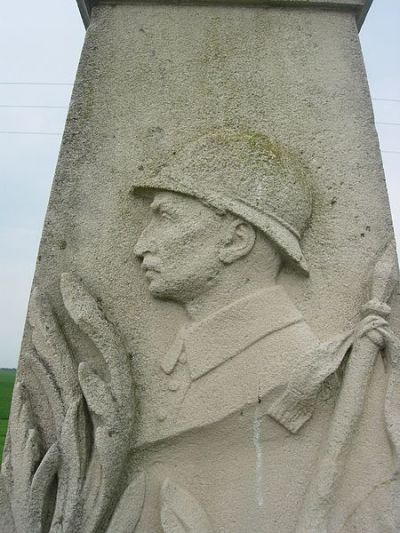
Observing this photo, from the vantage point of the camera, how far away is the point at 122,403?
2.21 metres

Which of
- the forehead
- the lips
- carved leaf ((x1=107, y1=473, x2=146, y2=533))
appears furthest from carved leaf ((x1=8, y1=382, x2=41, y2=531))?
the forehead

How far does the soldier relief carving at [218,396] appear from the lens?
218cm

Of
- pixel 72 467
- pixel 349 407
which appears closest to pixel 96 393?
pixel 72 467

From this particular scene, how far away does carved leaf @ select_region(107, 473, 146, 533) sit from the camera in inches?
86.2

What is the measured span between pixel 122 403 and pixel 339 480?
0.93 meters

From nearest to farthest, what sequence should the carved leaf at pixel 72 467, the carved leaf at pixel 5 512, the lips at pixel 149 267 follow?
the carved leaf at pixel 72 467 → the carved leaf at pixel 5 512 → the lips at pixel 149 267

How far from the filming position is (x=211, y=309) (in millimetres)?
2363

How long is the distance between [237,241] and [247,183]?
0.82ft

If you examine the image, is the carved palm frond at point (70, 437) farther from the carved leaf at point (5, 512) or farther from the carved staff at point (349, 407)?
the carved staff at point (349, 407)

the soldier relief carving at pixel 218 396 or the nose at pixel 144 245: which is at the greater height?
the nose at pixel 144 245

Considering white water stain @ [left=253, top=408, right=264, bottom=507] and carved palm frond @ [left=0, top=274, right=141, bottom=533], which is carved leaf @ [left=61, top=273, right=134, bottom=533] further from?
white water stain @ [left=253, top=408, right=264, bottom=507]

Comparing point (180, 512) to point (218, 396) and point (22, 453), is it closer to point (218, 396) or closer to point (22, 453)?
point (218, 396)

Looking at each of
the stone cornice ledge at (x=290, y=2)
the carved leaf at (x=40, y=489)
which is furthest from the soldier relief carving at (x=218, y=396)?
the stone cornice ledge at (x=290, y=2)

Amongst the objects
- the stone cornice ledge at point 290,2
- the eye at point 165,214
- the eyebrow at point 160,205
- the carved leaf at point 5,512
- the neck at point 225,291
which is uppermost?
the stone cornice ledge at point 290,2
